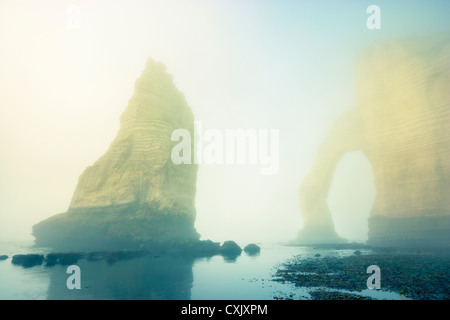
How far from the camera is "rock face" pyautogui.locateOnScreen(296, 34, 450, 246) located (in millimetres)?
35250

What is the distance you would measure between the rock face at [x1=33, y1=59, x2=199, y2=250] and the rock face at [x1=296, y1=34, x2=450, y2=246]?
34241 millimetres

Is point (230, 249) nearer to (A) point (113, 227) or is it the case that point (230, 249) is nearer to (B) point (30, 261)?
(A) point (113, 227)

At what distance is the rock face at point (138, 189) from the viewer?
36906mm

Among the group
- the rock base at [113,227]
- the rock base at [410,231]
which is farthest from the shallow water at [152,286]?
the rock base at [410,231]

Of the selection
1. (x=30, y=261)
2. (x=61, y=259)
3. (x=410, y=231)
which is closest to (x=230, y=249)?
(x=61, y=259)

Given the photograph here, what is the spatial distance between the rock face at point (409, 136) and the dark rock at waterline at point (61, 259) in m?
44.0

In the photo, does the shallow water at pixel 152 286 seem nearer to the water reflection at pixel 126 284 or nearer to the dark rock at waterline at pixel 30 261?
the water reflection at pixel 126 284

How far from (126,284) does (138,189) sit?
25.5 metres

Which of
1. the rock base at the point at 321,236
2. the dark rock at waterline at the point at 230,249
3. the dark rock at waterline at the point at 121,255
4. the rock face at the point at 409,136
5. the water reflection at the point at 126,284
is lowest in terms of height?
the rock base at the point at 321,236

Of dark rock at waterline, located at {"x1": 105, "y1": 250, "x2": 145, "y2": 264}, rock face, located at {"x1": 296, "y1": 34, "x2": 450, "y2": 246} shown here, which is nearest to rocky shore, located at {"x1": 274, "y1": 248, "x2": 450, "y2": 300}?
dark rock at waterline, located at {"x1": 105, "y1": 250, "x2": 145, "y2": 264}

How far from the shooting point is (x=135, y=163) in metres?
41.4

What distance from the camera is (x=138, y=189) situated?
39.8 meters
